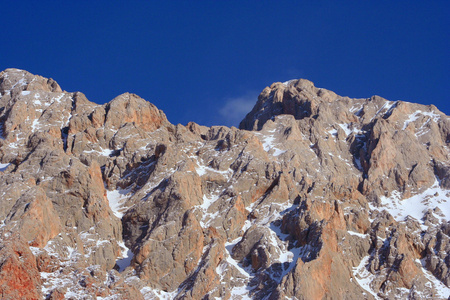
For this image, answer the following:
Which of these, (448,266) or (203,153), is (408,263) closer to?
(448,266)

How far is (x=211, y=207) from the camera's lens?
156 m

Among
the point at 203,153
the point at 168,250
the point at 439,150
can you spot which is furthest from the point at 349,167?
the point at 168,250

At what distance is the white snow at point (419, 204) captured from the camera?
166m

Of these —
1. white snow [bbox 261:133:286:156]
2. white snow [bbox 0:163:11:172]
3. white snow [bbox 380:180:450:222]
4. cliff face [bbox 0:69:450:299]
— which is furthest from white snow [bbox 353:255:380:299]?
white snow [bbox 0:163:11:172]

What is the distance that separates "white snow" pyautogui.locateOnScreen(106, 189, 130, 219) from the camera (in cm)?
15812

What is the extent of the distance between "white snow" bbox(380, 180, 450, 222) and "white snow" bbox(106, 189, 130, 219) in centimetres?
5369

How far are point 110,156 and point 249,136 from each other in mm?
31104

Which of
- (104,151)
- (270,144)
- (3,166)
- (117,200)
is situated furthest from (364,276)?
(3,166)

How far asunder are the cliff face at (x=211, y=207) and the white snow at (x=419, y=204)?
0.42 meters

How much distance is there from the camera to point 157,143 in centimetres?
17712

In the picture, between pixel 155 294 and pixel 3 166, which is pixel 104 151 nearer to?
pixel 3 166

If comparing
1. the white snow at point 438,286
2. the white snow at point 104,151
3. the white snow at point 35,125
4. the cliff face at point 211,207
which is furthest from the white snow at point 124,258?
the white snow at point 438,286

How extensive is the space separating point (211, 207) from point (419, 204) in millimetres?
45398

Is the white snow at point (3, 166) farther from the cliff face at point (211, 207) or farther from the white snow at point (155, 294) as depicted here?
the white snow at point (155, 294)
